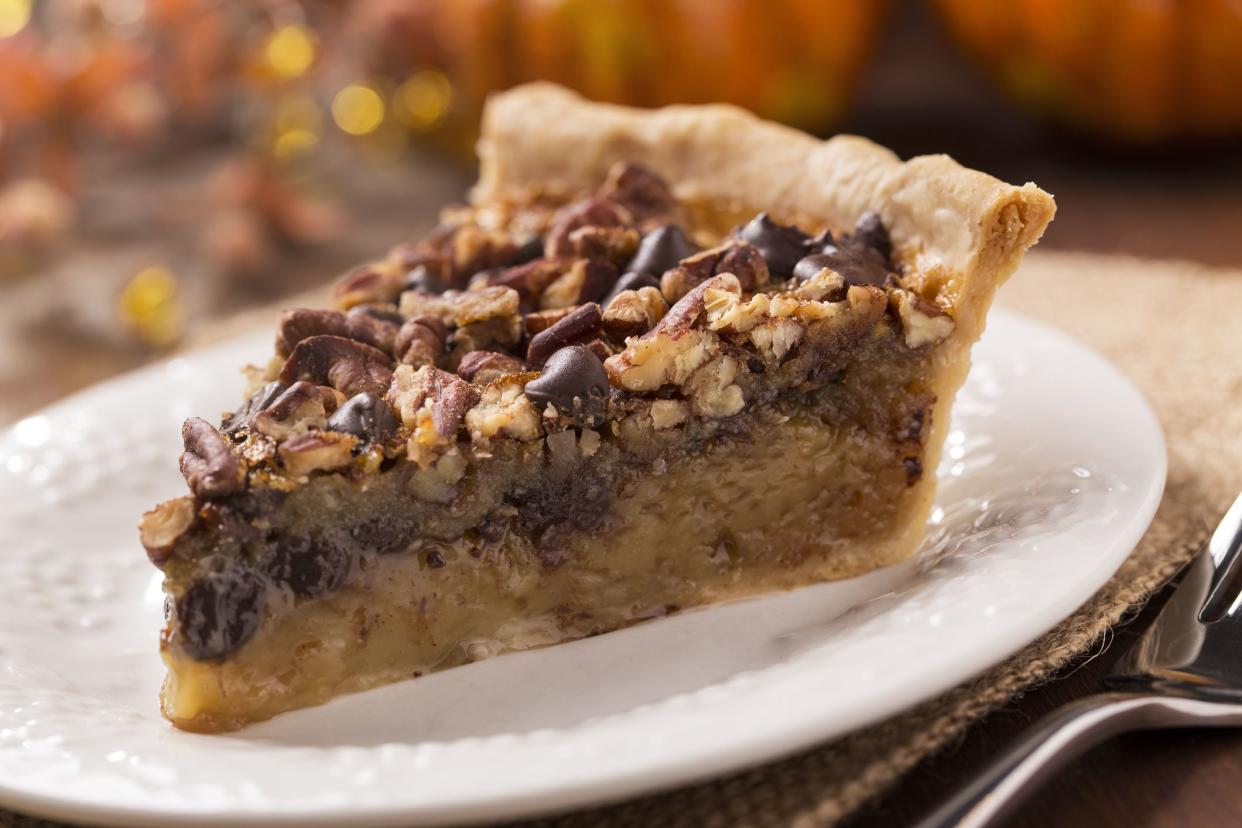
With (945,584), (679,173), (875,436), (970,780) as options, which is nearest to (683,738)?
(970,780)

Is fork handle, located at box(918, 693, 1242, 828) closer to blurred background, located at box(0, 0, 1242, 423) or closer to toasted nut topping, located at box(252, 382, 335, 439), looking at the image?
toasted nut topping, located at box(252, 382, 335, 439)

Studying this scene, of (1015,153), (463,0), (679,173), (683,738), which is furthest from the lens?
(1015,153)

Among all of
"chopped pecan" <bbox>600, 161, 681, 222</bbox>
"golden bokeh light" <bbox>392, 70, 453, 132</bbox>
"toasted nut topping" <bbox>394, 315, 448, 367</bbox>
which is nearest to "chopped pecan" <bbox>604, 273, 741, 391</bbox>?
"toasted nut topping" <bbox>394, 315, 448, 367</bbox>

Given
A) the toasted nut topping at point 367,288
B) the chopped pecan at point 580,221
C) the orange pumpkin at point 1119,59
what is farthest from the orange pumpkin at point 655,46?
the toasted nut topping at point 367,288

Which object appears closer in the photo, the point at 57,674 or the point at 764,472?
the point at 57,674

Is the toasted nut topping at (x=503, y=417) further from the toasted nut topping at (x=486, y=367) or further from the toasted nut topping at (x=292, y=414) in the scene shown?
the toasted nut topping at (x=292, y=414)

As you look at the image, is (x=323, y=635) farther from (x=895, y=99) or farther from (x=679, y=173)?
(x=895, y=99)
